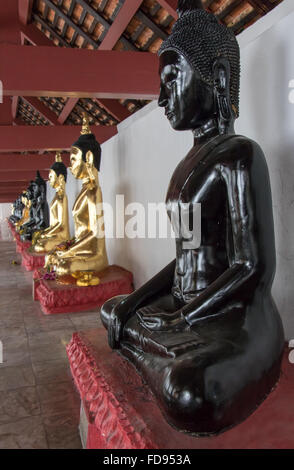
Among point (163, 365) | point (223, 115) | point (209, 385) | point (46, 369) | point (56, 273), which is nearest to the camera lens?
point (209, 385)

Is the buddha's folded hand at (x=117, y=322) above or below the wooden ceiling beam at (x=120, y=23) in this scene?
below

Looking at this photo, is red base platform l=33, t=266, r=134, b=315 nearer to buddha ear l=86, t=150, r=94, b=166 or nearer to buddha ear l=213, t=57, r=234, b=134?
buddha ear l=86, t=150, r=94, b=166

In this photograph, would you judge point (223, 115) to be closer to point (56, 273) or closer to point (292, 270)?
point (292, 270)

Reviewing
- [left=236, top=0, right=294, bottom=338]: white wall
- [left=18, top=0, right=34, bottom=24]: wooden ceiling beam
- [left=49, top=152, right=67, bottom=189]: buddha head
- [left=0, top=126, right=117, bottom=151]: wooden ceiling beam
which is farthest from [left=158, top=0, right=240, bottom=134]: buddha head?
[left=0, top=126, right=117, bottom=151]: wooden ceiling beam

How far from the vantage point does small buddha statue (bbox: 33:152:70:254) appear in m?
4.38

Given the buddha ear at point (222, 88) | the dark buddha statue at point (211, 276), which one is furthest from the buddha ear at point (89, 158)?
the buddha ear at point (222, 88)

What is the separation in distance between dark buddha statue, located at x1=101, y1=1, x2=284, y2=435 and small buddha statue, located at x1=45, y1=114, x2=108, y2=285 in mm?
1591

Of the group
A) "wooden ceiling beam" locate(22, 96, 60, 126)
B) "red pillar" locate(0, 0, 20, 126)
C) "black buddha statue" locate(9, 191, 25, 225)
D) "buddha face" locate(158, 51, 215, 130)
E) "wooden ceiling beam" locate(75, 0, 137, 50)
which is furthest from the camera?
"black buddha statue" locate(9, 191, 25, 225)

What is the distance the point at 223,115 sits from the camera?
3.95 feet

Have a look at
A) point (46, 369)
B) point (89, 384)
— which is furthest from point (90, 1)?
point (89, 384)

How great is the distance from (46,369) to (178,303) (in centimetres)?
84

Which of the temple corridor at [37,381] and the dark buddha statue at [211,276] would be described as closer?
the dark buddha statue at [211,276]

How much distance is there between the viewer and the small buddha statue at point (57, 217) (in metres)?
4.38

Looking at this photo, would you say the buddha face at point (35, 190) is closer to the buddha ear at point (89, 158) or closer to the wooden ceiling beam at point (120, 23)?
the wooden ceiling beam at point (120, 23)
